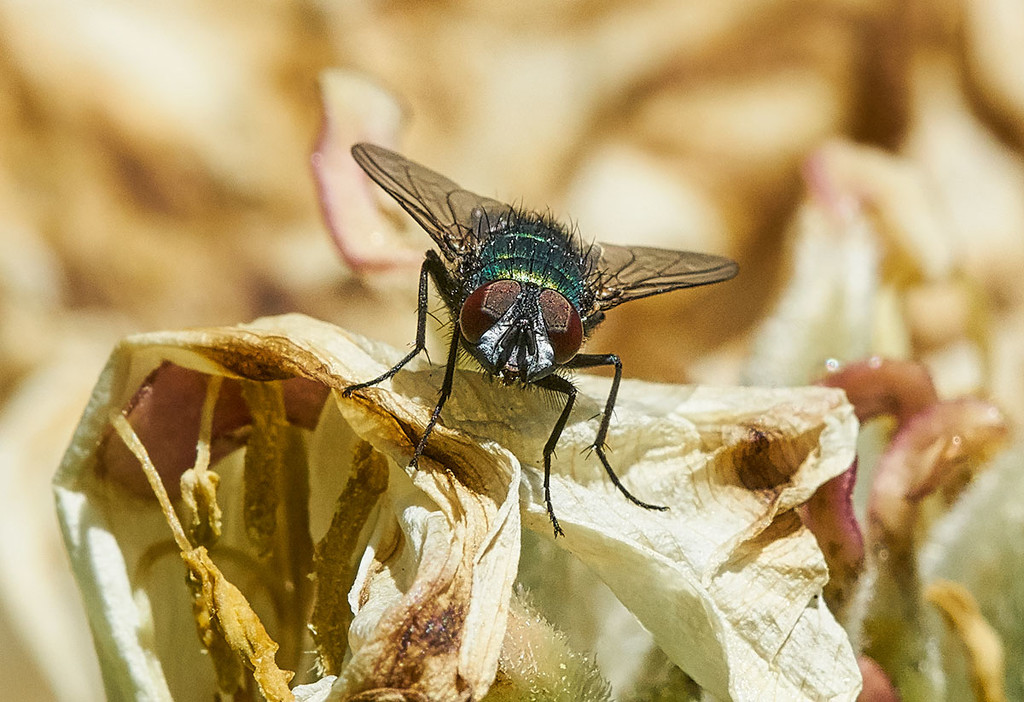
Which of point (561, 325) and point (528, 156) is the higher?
point (528, 156)

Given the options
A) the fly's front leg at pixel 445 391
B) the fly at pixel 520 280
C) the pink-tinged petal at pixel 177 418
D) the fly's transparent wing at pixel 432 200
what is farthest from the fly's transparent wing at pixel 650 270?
the pink-tinged petal at pixel 177 418

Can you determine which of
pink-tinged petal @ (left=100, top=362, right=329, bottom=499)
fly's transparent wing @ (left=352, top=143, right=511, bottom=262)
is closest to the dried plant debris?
pink-tinged petal @ (left=100, top=362, right=329, bottom=499)

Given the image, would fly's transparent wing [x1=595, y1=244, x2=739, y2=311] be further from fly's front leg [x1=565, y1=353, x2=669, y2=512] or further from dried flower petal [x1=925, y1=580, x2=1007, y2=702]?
dried flower petal [x1=925, y1=580, x2=1007, y2=702]

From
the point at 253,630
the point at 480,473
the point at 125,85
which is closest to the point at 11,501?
the point at 125,85

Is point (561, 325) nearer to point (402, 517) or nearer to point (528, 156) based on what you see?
point (402, 517)

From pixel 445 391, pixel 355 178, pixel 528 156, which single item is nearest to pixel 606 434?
pixel 445 391
